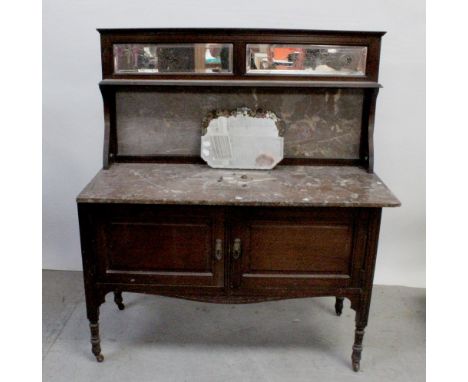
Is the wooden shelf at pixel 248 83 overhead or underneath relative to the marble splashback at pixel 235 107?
overhead

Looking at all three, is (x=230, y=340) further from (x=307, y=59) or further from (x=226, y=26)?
(x=226, y=26)

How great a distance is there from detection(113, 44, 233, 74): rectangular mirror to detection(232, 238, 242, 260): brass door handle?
0.79 metres

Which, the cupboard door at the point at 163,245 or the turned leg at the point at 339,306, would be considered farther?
the turned leg at the point at 339,306

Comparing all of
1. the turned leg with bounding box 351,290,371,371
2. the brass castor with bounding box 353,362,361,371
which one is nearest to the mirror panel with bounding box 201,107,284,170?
the turned leg with bounding box 351,290,371,371

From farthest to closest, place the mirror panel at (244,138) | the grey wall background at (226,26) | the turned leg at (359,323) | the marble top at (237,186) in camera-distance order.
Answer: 1. the grey wall background at (226,26)
2. the mirror panel at (244,138)
3. the turned leg at (359,323)
4. the marble top at (237,186)

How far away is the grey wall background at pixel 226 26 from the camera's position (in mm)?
2539

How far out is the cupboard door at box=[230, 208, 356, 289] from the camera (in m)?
2.06

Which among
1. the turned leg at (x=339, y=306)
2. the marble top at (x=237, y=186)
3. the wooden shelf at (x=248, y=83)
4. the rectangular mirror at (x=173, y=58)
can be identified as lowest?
the turned leg at (x=339, y=306)

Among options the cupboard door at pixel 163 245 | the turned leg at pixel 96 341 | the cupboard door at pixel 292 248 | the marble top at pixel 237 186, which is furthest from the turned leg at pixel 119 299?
the cupboard door at pixel 292 248

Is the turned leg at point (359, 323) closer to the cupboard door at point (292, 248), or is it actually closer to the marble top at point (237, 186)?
the cupboard door at point (292, 248)

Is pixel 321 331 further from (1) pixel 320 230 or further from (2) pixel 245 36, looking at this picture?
(2) pixel 245 36

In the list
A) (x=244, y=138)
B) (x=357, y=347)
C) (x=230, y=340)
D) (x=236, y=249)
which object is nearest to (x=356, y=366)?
(x=357, y=347)

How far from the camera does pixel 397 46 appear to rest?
2580 millimetres

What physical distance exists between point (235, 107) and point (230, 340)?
1141mm
